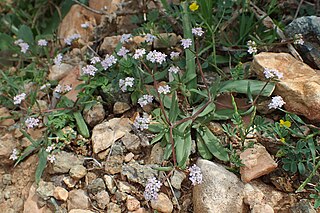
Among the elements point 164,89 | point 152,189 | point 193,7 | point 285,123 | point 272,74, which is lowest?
point 152,189

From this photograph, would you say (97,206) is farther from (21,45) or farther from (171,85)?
(21,45)

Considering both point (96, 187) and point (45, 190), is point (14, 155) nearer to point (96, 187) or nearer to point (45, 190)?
point (45, 190)

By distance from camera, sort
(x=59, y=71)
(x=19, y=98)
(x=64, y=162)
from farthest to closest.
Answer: (x=59, y=71) → (x=19, y=98) → (x=64, y=162)

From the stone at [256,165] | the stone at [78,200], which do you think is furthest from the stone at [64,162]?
the stone at [256,165]

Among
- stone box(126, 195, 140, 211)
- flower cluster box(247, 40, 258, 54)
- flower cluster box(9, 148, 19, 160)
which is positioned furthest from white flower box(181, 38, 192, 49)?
flower cluster box(9, 148, 19, 160)

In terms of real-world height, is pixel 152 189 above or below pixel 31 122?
below

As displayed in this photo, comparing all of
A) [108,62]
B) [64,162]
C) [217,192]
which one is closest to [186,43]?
[108,62]

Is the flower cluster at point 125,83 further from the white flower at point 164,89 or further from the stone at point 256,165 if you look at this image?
the stone at point 256,165
